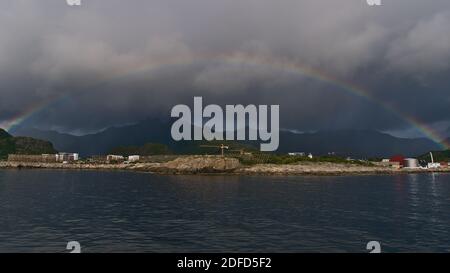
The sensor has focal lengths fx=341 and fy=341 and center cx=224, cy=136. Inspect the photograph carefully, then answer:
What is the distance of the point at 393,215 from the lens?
5344 centimetres

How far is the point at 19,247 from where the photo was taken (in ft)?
107

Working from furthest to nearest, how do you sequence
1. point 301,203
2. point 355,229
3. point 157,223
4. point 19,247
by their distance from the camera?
A: point 301,203 < point 157,223 < point 355,229 < point 19,247

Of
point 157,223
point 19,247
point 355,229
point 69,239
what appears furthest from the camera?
point 157,223

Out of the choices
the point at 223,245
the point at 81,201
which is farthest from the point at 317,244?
the point at 81,201

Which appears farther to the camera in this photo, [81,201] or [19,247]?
[81,201]

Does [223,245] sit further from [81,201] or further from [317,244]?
[81,201]
